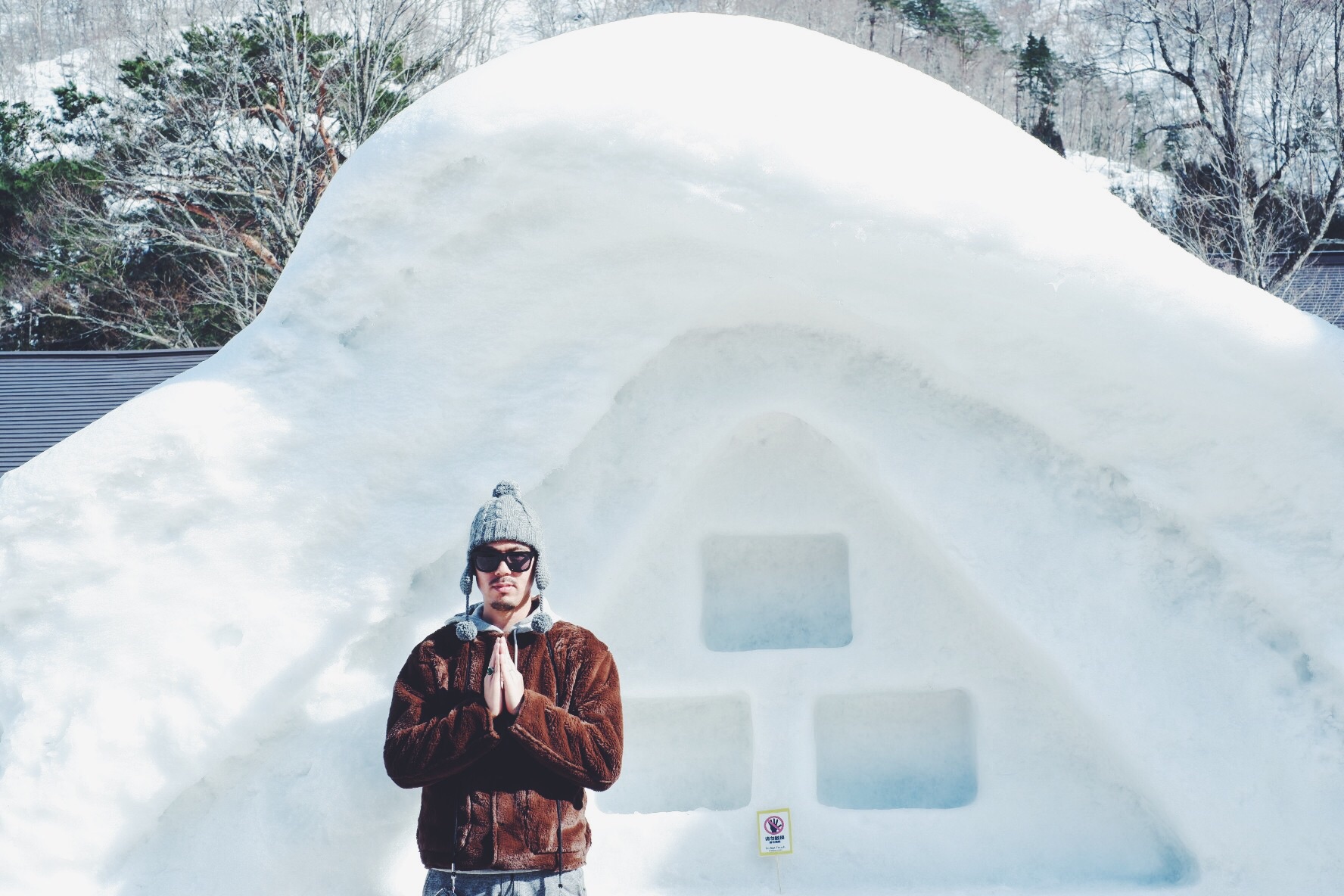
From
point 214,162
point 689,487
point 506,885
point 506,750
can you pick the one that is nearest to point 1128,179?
point 214,162

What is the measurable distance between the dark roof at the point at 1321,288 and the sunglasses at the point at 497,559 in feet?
34.3

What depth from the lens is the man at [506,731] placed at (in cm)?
213

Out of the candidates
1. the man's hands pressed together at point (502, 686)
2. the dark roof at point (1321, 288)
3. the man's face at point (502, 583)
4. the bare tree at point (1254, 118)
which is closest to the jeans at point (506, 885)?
the man's hands pressed together at point (502, 686)

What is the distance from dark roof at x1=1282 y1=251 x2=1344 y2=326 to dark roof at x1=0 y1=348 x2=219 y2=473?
1056 centimetres

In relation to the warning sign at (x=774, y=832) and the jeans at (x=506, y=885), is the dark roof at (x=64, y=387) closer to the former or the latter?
the warning sign at (x=774, y=832)

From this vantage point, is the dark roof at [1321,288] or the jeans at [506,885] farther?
the dark roof at [1321,288]

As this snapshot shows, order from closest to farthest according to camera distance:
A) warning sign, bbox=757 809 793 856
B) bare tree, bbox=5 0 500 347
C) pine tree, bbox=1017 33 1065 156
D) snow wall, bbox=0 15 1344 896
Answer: snow wall, bbox=0 15 1344 896
warning sign, bbox=757 809 793 856
bare tree, bbox=5 0 500 347
pine tree, bbox=1017 33 1065 156

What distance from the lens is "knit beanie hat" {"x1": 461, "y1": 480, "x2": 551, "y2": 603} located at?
7.46 ft

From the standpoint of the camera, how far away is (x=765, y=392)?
127 inches

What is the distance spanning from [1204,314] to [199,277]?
611 inches

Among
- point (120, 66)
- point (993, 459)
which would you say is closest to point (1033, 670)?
point (993, 459)

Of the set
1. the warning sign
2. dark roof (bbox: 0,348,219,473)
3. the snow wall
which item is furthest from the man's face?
dark roof (bbox: 0,348,219,473)

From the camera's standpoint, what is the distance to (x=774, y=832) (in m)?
2.98

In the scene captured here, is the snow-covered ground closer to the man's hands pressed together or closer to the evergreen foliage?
the evergreen foliage
